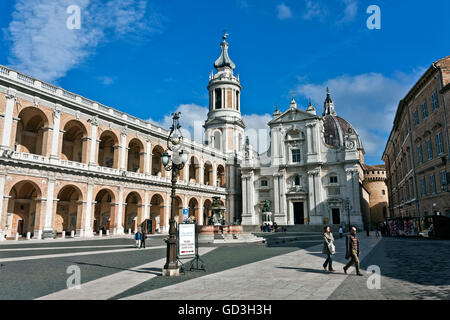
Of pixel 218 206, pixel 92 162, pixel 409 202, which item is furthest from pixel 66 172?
pixel 409 202

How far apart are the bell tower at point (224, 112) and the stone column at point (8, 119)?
36.4 metres

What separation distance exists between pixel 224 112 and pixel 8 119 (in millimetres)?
39444

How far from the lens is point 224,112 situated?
61.5m

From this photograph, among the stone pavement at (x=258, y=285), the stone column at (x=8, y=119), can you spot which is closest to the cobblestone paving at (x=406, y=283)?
the stone pavement at (x=258, y=285)

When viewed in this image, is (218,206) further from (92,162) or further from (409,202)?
(409,202)

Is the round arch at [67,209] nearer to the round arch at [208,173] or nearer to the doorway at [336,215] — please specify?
the round arch at [208,173]

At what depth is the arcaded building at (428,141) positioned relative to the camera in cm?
2450

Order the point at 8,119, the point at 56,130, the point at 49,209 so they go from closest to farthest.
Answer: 1. the point at 8,119
2. the point at 49,209
3. the point at 56,130

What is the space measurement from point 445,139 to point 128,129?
31.0 metres

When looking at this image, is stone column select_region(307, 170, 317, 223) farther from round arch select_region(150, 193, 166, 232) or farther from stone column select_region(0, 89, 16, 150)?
stone column select_region(0, 89, 16, 150)

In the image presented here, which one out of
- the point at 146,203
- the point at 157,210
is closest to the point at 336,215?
the point at 157,210

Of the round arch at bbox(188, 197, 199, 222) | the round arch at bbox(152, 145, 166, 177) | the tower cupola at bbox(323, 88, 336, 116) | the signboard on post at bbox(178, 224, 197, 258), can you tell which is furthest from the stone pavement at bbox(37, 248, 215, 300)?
the tower cupola at bbox(323, 88, 336, 116)

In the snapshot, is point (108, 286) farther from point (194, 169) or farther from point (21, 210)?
point (194, 169)
